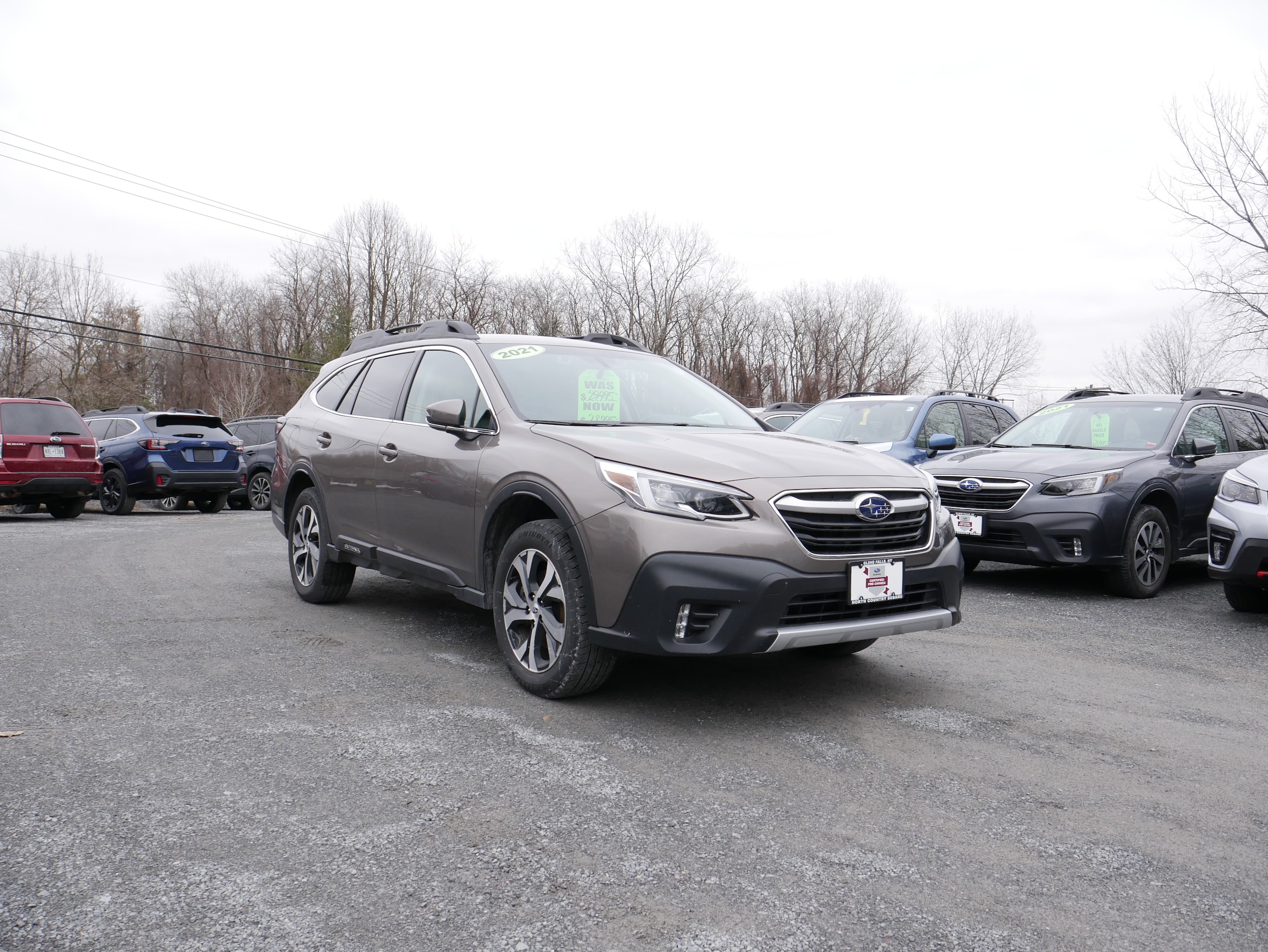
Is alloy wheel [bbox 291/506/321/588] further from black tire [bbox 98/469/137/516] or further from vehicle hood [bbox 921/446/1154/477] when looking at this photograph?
black tire [bbox 98/469/137/516]

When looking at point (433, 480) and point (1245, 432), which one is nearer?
point (433, 480)

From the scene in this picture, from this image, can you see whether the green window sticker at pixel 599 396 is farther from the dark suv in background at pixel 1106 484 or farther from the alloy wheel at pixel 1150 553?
the alloy wheel at pixel 1150 553

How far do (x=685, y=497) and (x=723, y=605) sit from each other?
0.46 meters

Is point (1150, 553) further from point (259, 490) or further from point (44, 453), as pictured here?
point (259, 490)

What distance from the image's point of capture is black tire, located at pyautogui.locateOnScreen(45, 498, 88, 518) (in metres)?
14.3

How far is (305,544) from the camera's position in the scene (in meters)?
6.58

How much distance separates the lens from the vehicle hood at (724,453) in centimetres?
393

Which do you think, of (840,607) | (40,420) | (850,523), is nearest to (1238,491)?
(850,523)

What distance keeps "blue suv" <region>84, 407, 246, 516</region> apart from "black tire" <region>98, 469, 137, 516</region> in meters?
0.01

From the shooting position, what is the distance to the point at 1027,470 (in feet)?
24.3

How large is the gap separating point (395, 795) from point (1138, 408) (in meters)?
7.65

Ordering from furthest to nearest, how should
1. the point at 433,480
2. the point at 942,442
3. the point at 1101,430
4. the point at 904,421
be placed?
1. the point at 904,421
2. the point at 942,442
3. the point at 1101,430
4. the point at 433,480

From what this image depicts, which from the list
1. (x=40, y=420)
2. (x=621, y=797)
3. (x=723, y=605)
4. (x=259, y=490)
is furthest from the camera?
(x=259, y=490)

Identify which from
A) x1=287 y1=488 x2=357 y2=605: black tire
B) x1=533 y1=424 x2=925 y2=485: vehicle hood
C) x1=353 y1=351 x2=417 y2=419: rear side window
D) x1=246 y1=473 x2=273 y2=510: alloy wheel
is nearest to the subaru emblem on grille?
x1=533 y1=424 x2=925 y2=485: vehicle hood
